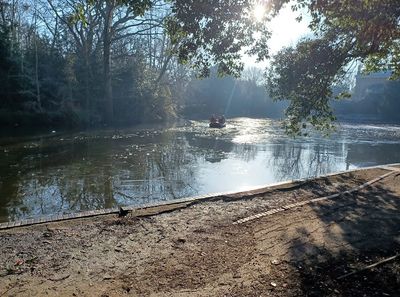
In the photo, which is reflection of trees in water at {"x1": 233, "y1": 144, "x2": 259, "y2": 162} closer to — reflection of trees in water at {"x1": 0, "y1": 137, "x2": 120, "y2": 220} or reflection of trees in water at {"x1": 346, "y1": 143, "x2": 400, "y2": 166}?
reflection of trees in water at {"x1": 346, "y1": 143, "x2": 400, "y2": 166}

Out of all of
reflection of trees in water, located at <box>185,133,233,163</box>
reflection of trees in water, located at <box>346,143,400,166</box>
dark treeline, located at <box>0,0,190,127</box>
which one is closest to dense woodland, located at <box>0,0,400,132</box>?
dark treeline, located at <box>0,0,190,127</box>

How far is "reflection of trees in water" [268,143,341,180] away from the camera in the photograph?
13.9 metres

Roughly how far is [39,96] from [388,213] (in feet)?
84.9

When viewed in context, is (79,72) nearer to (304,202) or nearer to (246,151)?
(246,151)

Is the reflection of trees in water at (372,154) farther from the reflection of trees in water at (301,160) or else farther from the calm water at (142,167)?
the reflection of trees in water at (301,160)

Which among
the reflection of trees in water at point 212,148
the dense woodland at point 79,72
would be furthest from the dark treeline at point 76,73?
the reflection of trees in water at point 212,148

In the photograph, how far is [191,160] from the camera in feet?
51.6

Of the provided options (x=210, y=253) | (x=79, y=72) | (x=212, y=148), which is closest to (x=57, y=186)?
(x=210, y=253)

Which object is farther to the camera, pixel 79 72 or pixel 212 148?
pixel 79 72

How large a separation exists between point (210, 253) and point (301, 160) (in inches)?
499

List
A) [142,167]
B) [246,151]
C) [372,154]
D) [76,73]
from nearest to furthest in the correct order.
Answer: [142,167]
[246,151]
[372,154]
[76,73]

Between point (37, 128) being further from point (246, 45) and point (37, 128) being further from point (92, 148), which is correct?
point (246, 45)

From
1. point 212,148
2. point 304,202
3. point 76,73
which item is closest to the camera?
point 304,202

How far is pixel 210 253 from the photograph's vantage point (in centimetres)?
495
